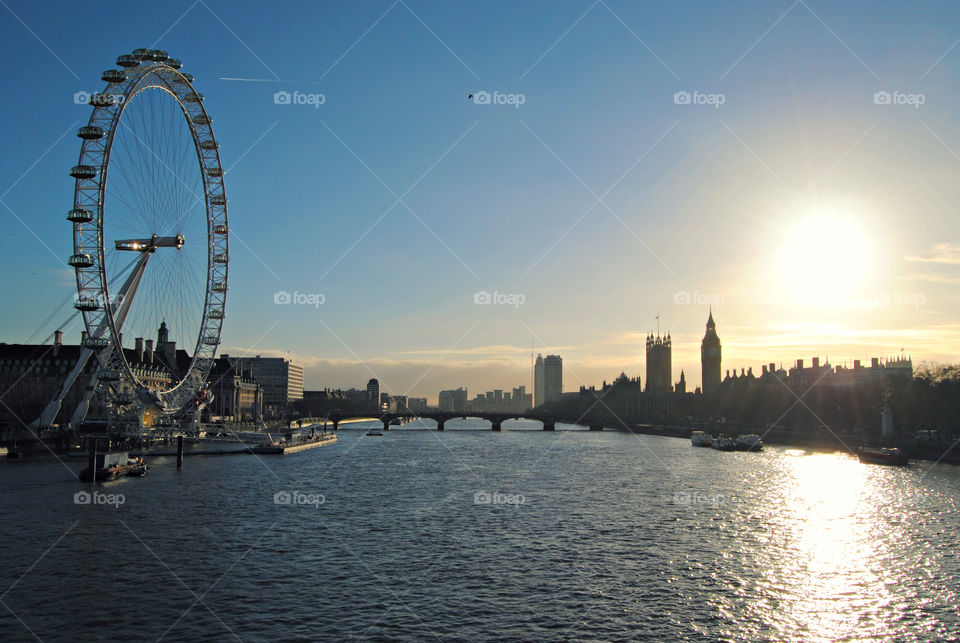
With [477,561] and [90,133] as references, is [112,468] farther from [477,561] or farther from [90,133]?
[477,561]

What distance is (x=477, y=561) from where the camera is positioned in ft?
109

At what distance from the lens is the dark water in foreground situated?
82.7 feet

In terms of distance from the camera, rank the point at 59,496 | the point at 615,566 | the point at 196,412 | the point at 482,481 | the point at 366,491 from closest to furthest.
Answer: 1. the point at 615,566
2. the point at 59,496
3. the point at 366,491
4. the point at 482,481
5. the point at 196,412

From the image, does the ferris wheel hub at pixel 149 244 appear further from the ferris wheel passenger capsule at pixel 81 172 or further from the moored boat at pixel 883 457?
the moored boat at pixel 883 457

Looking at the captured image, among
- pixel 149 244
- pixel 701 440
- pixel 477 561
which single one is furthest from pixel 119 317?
pixel 701 440

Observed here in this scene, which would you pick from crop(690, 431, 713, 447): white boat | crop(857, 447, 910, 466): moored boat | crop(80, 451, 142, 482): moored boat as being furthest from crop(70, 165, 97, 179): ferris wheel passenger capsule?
crop(690, 431, 713, 447): white boat

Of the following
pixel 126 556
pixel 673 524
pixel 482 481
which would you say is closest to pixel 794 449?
pixel 482 481

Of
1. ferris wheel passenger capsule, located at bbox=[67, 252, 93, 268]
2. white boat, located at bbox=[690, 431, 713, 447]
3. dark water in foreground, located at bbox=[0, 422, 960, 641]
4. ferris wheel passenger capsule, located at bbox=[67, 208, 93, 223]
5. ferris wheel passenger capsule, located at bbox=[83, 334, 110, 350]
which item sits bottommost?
dark water in foreground, located at bbox=[0, 422, 960, 641]

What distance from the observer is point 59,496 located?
1969 inches

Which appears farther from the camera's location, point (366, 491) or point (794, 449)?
point (794, 449)

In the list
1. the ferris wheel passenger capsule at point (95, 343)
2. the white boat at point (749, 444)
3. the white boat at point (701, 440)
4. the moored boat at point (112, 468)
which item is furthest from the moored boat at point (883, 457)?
the ferris wheel passenger capsule at point (95, 343)

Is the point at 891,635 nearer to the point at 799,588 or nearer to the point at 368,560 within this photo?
the point at 799,588

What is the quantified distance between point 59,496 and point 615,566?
37.6 meters

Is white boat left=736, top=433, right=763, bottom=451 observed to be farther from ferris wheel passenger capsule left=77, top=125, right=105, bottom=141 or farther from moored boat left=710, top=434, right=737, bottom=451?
ferris wheel passenger capsule left=77, top=125, right=105, bottom=141
